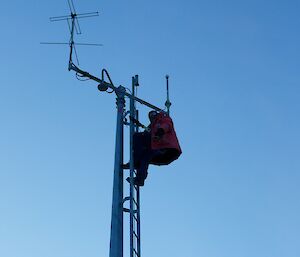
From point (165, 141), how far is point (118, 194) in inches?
55.3

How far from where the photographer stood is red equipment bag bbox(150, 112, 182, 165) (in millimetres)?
11578

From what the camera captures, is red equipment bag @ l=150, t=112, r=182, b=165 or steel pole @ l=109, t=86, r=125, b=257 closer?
steel pole @ l=109, t=86, r=125, b=257

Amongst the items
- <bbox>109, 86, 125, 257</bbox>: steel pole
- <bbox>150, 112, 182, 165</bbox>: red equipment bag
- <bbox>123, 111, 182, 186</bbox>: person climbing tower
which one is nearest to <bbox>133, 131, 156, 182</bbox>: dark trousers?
<bbox>123, 111, 182, 186</bbox>: person climbing tower

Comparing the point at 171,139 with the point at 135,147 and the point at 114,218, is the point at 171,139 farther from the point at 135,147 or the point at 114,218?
the point at 114,218

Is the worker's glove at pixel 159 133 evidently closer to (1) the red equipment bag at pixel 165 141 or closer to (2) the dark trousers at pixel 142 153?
(1) the red equipment bag at pixel 165 141

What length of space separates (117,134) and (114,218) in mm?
1877

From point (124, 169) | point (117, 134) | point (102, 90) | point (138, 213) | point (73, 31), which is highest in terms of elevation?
point (73, 31)

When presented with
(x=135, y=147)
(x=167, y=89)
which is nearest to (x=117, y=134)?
(x=135, y=147)

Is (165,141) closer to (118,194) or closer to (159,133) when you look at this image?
(159,133)

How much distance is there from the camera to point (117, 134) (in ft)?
38.9

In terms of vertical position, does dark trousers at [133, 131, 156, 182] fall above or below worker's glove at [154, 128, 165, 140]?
below

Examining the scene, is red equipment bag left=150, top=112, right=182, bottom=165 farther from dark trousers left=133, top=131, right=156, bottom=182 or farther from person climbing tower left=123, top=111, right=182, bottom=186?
dark trousers left=133, top=131, right=156, bottom=182

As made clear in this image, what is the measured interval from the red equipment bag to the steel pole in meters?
0.67

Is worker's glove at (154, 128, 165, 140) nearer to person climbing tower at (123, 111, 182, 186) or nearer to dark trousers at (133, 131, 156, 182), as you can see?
person climbing tower at (123, 111, 182, 186)
